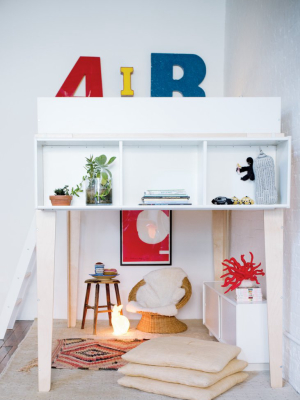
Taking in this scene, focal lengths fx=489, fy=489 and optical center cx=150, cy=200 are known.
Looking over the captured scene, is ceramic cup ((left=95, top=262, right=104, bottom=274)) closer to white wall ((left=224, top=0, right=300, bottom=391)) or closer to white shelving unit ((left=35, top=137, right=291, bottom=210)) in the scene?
white wall ((left=224, top=0, right=300, bottom=391))

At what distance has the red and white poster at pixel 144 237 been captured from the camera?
239 inches

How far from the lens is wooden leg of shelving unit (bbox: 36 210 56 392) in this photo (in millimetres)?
3426

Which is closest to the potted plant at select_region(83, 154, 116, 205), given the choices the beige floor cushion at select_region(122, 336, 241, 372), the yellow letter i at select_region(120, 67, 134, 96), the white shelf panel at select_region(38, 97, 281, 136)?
the white shelf panel at select_region(38, 97, 281, 136)

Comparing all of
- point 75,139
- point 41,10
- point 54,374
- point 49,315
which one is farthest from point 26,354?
point 41,10

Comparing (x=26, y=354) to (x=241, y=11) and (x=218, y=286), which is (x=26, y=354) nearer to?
(x=218, y=286)

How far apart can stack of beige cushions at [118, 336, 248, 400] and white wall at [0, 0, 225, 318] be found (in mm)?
2446

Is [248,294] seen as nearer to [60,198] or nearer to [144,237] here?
[60,198]

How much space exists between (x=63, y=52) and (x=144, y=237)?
2.49 metres

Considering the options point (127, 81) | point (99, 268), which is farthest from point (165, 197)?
point (127, 81)

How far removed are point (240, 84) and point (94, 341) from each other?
123 inches

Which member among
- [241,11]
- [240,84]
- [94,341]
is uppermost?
[241,11]

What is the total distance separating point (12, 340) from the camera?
4988 millimetres

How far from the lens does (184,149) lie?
3.70 m

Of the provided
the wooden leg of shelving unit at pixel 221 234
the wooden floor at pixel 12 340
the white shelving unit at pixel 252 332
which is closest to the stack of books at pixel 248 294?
the white shelving unit at pixel 252 332
